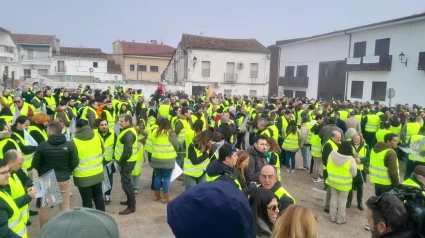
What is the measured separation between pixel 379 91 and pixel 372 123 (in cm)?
1621

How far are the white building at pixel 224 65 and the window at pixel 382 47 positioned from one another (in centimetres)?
1061

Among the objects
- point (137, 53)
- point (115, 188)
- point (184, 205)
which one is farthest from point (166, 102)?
point (137, 53)

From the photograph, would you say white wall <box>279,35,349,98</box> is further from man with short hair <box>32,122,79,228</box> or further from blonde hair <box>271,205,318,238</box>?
blonde hair <box>271,205,318,238</box>

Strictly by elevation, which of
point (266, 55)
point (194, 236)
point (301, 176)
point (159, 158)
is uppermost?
point (266, 55)

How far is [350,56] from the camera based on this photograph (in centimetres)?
2852

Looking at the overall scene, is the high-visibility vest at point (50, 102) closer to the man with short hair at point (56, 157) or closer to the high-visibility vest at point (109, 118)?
the high-visibility vest at point (109, 118)

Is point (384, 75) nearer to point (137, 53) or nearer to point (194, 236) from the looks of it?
point (194, 236)

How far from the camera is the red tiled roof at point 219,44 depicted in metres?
31.7

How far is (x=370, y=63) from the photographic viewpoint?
25.7 meters

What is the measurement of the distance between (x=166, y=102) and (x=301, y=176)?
18.5 ft

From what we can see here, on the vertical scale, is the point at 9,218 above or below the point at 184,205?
below

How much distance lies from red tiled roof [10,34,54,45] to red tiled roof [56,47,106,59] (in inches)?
88.9

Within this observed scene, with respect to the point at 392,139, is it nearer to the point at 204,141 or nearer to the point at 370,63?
the point at 204,141

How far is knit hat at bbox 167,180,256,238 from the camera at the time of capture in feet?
4.03
